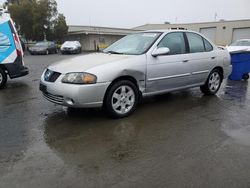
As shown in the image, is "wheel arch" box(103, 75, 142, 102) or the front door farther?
the front door

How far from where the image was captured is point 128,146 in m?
3.95

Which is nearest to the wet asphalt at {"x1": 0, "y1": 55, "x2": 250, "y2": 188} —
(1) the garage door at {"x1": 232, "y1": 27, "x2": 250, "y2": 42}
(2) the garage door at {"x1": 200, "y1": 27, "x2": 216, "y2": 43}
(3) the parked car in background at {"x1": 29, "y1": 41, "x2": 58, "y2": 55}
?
(3) the parked car in background at {"x1": 29, "y1": 41, "x2": 58, "y2": 55}

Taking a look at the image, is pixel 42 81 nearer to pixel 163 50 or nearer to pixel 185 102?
pixel 163 50

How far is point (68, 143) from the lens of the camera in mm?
4000

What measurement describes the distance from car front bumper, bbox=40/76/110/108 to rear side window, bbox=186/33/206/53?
2579mm

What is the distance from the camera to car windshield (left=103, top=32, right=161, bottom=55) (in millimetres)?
5555

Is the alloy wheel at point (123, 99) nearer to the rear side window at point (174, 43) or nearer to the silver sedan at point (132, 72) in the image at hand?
the silver sedan at point (132, 72)

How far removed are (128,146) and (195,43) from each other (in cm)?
357

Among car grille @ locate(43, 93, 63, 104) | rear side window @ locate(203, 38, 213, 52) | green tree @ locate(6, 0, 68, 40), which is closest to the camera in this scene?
car grille @ locate(43, 93, 63, 104)

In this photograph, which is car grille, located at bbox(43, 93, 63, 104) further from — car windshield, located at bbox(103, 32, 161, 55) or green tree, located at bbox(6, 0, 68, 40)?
green tree, located at bbox(6, 0, 68, 40)

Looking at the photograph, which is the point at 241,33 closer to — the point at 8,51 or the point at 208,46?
the point at 208,46

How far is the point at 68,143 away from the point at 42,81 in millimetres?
1754

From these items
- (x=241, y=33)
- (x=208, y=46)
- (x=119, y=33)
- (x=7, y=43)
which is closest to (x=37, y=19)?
(x=119, y=33)

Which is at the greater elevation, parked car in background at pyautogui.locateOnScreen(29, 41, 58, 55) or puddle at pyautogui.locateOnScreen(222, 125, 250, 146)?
puddle at pyautogui.locateOnScreen(222, 125, 250, 146)
